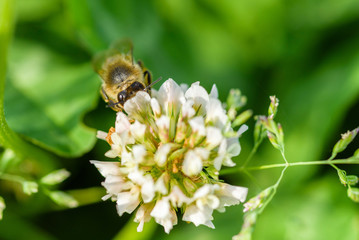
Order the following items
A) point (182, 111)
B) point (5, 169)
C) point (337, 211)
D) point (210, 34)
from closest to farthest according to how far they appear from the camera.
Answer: point (182, 111), point (5, 169), point (337, 211), point (210, 34)

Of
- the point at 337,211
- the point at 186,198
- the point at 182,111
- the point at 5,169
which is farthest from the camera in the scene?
the point at 337,211

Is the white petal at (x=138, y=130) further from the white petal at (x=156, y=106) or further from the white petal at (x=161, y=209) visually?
the white petal at (x=161, y=209)

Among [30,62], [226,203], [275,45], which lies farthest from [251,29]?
[226,203]

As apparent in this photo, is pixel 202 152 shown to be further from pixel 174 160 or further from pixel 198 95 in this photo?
pixel 198 95

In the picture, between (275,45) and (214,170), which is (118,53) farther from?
(275,45)

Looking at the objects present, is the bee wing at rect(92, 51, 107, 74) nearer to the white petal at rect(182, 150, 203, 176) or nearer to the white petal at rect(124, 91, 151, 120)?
the white petal at rect(124, 91, 151, 120)

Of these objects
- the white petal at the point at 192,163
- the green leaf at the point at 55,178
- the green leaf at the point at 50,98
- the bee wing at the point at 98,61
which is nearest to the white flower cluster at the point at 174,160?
the white petal at the point at 192,163
